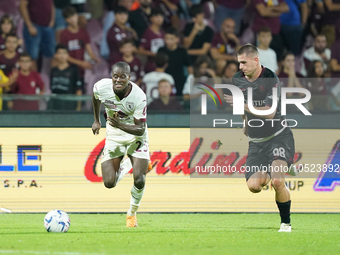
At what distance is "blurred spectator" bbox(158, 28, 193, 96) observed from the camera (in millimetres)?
12591

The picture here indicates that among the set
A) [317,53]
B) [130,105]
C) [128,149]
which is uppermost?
[317,53]

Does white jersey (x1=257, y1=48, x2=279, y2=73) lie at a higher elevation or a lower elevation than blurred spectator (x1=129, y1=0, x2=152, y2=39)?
lower

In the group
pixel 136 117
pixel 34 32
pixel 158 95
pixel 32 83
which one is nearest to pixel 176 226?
pixel 136 117

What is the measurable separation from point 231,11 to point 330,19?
2.39m

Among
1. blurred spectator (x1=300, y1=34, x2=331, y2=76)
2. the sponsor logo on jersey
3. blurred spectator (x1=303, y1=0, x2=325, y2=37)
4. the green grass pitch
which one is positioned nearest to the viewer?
the green grass pitch

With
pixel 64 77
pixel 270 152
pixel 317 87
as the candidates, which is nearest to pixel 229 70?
pixel 317 87

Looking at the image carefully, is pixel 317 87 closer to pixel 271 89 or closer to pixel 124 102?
pixel 271 89

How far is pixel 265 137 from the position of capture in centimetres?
805

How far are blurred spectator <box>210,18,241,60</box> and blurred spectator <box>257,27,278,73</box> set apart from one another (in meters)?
0.81

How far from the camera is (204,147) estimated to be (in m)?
11.3

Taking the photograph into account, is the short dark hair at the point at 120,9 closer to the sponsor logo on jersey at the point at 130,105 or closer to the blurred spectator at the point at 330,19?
the blurred spectator at the point at 330,19

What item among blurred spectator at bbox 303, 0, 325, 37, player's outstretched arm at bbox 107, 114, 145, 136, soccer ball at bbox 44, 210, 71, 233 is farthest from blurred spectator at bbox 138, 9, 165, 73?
soccer ball at bbox 44, 210, 71, 233

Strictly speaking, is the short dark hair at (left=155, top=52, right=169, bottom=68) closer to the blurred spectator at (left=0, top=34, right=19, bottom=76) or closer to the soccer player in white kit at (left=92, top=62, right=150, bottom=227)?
the blurred spectator at (left=0, top=34, right=19, bottom=76)

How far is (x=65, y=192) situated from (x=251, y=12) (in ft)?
21.3
